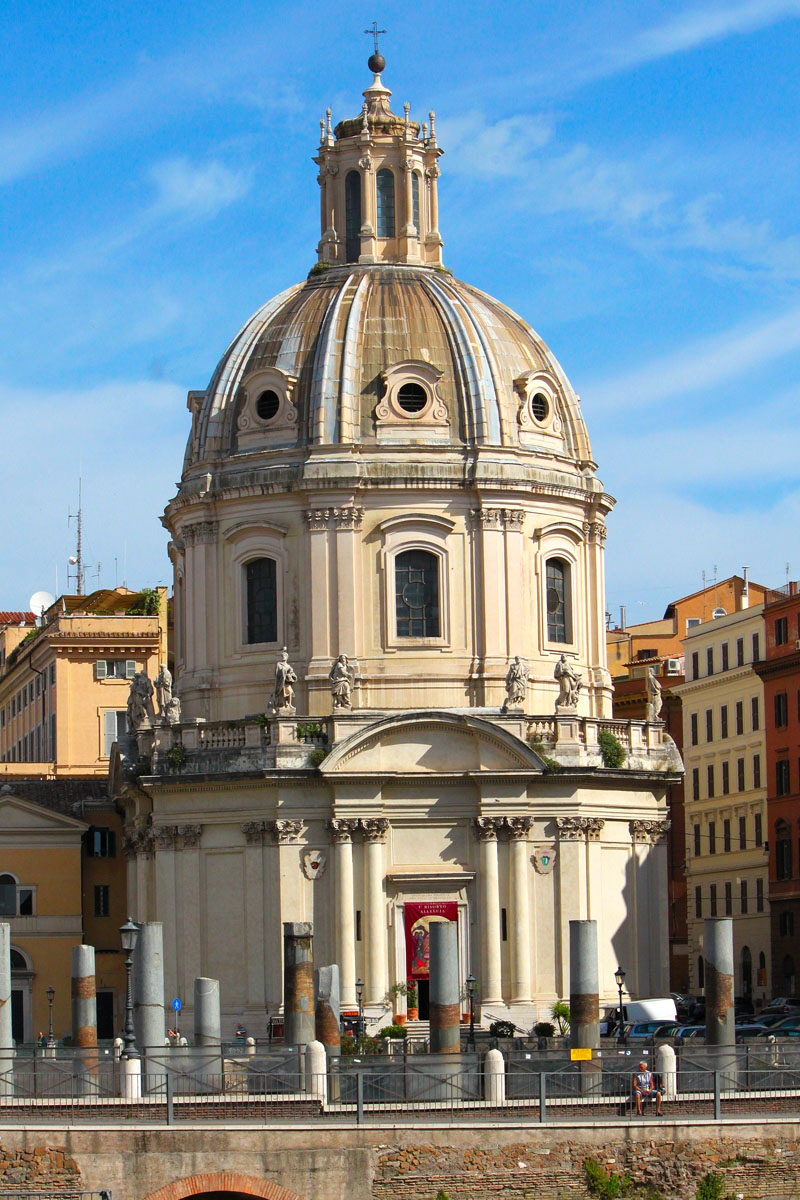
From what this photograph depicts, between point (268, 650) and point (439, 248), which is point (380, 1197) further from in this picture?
point (439, 248)

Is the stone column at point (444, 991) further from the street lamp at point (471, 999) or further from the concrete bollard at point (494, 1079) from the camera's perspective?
the street lamp at point (471, 999)

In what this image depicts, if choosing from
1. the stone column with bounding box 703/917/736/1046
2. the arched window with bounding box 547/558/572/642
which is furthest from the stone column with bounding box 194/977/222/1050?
the arched window with bounding box 547/558/572/642

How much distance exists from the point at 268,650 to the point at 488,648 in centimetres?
677

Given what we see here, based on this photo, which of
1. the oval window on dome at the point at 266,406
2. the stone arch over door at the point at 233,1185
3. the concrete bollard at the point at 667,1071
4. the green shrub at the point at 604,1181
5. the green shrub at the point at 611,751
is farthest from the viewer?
the oval window on dome at the point at 266,406

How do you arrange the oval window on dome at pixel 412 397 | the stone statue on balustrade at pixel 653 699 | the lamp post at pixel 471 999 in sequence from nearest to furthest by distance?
1. the lamp post at pixel 471 999
2. the oval window on dome at pixel 412 397
3. the stone statue on balustrade at pixel 653 699

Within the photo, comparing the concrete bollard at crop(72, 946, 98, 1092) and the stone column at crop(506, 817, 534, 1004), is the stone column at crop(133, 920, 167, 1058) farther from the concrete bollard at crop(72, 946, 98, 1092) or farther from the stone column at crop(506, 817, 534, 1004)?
the stone column at crop(506, 817, 534, 1004)

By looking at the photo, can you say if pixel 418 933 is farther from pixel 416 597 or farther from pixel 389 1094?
pixel 389 1094

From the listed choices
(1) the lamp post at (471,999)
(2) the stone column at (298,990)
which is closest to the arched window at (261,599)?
(1) the lamp post at (471,999)

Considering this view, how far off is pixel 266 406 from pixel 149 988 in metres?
28.0

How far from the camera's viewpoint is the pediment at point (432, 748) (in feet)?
266

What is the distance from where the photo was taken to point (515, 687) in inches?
3241

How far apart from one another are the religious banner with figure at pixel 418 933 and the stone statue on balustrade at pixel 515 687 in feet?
19.8

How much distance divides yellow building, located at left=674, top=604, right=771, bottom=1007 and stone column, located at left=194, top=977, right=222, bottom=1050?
1805 inches

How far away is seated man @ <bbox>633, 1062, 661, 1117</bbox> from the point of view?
180 ft
